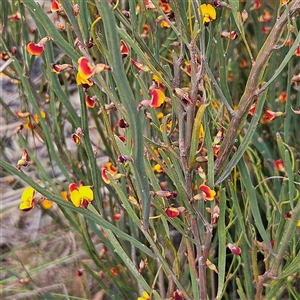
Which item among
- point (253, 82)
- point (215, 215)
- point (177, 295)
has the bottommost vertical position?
point (177, 295)

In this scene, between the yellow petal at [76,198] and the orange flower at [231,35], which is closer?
the yellow petal at [76,198]

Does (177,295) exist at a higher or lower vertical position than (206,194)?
lower

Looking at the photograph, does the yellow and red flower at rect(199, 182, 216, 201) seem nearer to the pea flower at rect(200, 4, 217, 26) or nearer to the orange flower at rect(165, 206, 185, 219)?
the orange flower at rect(165, 206, 185, 219)

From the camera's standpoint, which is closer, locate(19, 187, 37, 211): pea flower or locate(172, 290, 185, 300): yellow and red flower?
locate(19, 187, 37, 211): pea flower

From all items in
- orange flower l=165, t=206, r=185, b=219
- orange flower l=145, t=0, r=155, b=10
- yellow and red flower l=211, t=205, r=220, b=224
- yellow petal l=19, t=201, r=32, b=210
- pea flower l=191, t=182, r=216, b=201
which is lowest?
yellow and red flower l=211, t=205, r=220, b=224

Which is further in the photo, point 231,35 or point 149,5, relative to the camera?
point 231,35

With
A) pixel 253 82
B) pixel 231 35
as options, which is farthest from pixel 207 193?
pixel 231 35

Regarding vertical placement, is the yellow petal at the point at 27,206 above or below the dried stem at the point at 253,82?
below

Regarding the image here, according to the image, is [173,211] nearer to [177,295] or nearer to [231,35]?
[177,295]

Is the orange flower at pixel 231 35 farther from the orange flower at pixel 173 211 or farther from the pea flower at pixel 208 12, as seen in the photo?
the orange flower at pixel 173 211

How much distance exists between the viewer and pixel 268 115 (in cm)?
88

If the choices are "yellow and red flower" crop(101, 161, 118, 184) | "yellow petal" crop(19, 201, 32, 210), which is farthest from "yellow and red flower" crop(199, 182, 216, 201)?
"yellow petal" crop(19, 201, 32, 210)

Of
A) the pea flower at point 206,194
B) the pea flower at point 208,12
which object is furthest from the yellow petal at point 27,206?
the pea flower at point 208,12

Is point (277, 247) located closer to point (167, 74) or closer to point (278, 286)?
point (278, 286)
